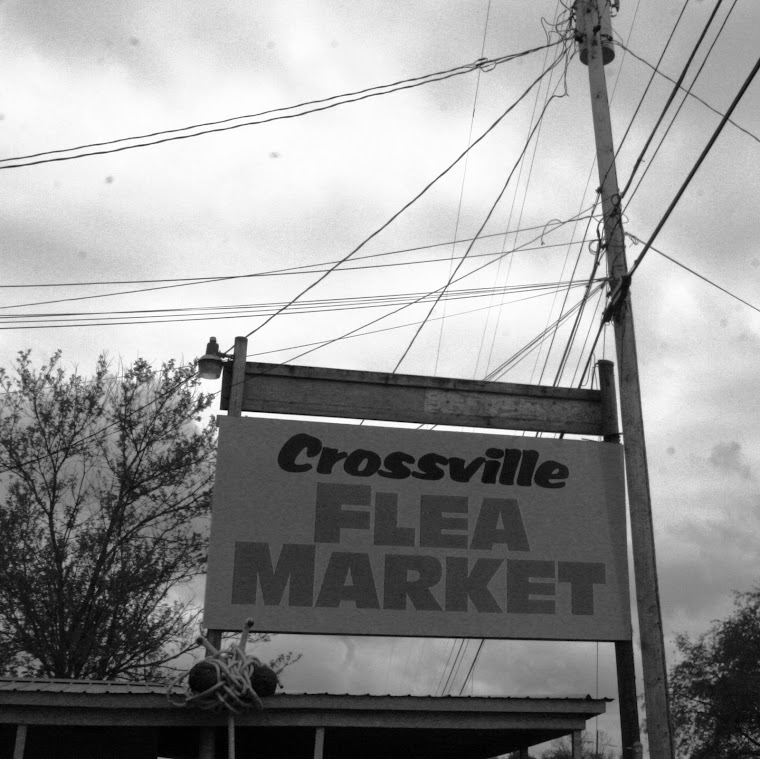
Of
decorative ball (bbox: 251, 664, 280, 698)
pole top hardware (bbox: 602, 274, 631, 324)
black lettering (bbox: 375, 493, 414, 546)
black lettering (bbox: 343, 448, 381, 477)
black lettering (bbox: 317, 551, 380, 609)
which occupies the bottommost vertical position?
decorative ball (bbox: 251, 664, 280, 698)

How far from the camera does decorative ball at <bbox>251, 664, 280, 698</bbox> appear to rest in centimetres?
864

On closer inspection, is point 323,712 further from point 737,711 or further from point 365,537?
point 737,711

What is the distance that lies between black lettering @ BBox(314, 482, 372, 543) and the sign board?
0.05 ft

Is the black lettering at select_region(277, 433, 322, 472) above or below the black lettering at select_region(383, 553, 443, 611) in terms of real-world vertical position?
above

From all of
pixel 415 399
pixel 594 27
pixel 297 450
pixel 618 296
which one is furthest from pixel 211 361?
pixel 594 27

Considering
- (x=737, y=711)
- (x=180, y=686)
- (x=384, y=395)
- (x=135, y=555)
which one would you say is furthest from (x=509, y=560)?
(x=737, y=711)

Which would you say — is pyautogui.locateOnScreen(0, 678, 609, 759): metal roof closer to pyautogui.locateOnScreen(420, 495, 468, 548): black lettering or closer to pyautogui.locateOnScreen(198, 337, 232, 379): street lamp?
pyautogui.locateOnScreen(420, 495, 468, 548): black lettering

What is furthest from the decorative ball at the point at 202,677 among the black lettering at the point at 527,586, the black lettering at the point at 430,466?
the black lettering at the point at 527,586

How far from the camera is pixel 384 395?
1220 centimetres

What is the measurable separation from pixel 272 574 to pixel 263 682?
2473 millimetres

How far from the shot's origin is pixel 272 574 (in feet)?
36.3

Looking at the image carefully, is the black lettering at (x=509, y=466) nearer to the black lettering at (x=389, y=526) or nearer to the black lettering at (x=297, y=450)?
the black lettering at (x=389, y=526)

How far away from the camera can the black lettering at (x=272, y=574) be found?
11.0 meters

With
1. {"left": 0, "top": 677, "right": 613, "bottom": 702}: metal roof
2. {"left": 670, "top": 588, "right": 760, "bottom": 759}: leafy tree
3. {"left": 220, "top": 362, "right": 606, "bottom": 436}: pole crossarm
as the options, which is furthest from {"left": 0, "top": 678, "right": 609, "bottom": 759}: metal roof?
{"left": 670, "top": 588, "right": 760, "bottom": 759}: leafy tree
